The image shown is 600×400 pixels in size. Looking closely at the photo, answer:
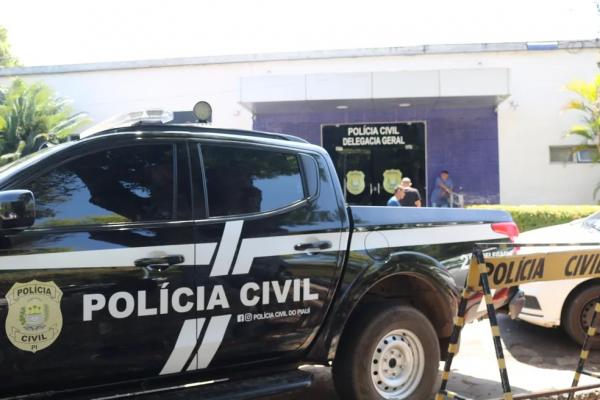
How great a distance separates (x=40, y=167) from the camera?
10.4ft

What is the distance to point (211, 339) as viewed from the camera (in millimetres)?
3426

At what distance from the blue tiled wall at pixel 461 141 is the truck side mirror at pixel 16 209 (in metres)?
14.2

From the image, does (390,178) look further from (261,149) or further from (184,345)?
(184,345)

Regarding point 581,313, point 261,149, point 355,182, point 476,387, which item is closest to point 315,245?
point 261,149

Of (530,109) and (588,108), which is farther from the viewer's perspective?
(530,109)

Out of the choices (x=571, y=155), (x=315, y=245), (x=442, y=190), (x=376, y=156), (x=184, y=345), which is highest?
(x=376, y=156)

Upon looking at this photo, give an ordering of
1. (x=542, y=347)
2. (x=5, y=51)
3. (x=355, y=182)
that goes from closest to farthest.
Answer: (x=542, y=347) < (x=355, y=182) < (x=5, y=51)

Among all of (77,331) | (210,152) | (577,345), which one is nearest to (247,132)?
(210,152)

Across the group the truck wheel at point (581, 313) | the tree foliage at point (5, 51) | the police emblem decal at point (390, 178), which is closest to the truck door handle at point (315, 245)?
the truck wheel at point (581, 313)

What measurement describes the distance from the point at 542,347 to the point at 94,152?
4.98 meters

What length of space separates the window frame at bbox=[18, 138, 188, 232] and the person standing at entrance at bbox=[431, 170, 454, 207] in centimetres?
Result: 1370

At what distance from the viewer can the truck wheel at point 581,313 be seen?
230 inches

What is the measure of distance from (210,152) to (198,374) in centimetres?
135

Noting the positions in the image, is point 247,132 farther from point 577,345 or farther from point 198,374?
point 577,345
